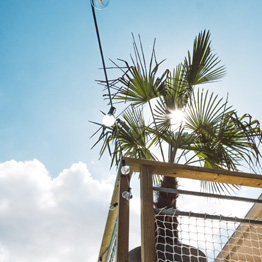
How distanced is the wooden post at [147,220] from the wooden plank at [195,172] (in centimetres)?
5

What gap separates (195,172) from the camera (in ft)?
4.76

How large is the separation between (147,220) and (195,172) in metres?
0.47

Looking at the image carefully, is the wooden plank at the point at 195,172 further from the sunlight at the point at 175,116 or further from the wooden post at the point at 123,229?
the sunlight at the point at 175,116

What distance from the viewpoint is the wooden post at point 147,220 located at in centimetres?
109

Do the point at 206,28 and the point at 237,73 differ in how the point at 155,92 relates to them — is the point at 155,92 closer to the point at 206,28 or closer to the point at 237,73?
the point at 206,28

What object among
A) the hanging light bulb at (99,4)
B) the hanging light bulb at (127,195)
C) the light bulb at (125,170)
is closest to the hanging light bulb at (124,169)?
the light bulb at (125,170)

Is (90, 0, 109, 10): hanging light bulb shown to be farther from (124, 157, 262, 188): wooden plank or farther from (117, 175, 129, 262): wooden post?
(117, 175, 129, 262): wooden post

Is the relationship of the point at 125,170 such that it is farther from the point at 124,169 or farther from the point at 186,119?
the point at 186,119

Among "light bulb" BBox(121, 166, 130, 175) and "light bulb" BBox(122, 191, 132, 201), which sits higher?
"light bulb" BBox(121, 166, 130, 175)

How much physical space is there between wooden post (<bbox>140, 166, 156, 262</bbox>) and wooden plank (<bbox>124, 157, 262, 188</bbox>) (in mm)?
51

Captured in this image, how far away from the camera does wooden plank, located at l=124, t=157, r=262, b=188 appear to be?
1.42 meters

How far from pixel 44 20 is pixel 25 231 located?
928 inches

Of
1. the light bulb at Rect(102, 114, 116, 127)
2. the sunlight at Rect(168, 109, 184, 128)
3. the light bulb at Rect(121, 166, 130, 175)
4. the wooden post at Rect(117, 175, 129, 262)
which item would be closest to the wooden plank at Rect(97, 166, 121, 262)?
the light bulb at Rect(121, 166, 130, 175)

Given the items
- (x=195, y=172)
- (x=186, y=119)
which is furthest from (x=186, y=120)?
(x=195, y=172)
